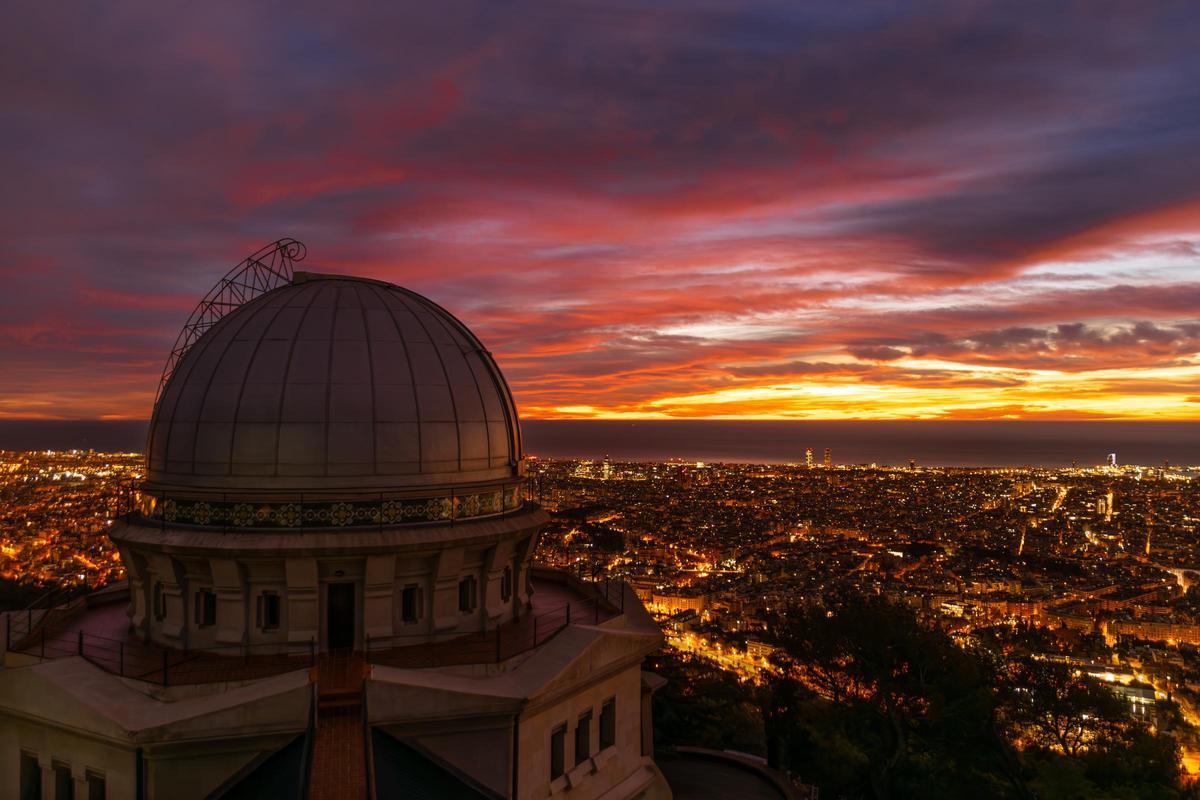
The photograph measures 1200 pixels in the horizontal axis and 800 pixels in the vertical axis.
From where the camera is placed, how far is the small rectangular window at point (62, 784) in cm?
1480

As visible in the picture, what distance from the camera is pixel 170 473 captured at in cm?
1777

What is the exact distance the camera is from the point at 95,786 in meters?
14.4

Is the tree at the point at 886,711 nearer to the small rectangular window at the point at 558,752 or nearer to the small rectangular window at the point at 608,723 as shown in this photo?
the small rectangular window at the point at 608,723

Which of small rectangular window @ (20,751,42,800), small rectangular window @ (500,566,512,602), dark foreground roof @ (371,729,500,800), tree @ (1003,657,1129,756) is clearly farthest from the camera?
tree @ (1003,657,1129,756)

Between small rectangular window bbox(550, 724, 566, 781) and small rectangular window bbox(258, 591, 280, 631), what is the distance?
592 cm

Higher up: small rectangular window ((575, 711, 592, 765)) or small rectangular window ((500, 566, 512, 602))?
small rectangular window ((500, 566, 512, 602))

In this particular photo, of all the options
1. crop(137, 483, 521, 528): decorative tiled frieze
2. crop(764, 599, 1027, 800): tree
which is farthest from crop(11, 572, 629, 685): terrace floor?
crop(764, 599, 1027, 800): tree

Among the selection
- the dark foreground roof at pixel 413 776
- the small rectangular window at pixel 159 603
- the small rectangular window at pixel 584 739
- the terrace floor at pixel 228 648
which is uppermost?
the small rectangular window at pixel 159 603

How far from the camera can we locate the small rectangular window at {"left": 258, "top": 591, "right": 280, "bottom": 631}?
54.4 feet

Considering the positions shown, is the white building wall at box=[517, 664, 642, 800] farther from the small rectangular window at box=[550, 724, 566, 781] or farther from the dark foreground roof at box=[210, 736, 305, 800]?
the dark foreground roof at box=[210, 736, 305, 800]

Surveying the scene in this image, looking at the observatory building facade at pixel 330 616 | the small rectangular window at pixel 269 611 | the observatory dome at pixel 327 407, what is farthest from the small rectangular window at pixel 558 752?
the small rectangular window at pixel 269 611

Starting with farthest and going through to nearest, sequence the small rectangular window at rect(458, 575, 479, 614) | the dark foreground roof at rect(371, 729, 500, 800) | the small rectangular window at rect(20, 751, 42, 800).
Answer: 1. the small rectangular window at rect(458, 575, 479, 614)
2. the small rectangular window at rect(20, 751, 42, 800)
3. the dark foreground roof at rect(371, 729, 500, 800)

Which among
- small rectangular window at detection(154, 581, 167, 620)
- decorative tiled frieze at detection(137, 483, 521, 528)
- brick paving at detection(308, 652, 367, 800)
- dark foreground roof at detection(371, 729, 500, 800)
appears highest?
decorative tiled frieze at detection(137, 483, 521, 528)

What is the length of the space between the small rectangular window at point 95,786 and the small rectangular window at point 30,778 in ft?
4.95
